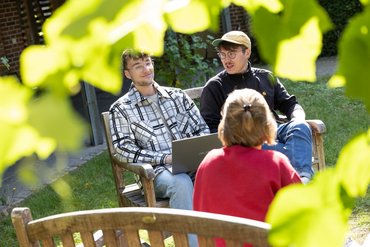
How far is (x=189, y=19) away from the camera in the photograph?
77 cm

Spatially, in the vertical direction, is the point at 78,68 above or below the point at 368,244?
above

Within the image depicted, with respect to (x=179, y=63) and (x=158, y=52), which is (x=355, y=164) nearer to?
(x=158, y=52)

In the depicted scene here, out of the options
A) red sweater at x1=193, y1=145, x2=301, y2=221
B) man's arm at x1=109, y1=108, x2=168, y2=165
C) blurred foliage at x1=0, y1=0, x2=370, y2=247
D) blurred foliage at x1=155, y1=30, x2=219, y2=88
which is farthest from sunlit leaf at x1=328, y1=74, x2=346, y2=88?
blurred foliage at x1=155, y1=30, x2=219, y2=88

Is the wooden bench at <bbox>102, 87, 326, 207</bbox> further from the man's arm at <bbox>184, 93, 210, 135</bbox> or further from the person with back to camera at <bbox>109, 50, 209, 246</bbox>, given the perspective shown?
the man's arm at <bbox>184, 93, 210, 135</bbox>

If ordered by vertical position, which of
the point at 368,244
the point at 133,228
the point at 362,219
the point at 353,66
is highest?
the point at 353,66

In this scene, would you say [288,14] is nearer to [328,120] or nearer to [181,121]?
[181,121]

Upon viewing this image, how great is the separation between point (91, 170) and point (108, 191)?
0.98m

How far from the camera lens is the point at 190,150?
4297 mm

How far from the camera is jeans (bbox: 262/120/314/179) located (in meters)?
4.43

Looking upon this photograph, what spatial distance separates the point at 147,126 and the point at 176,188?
498 mm

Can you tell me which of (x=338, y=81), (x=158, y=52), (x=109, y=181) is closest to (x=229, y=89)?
(x=109, y=181)

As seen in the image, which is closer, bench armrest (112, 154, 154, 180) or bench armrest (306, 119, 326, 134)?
bench armrest (112, 154, 154, 180)

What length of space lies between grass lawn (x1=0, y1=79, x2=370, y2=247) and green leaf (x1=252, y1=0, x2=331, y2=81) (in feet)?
12.9

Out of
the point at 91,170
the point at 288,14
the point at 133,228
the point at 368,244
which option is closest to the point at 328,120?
the point at 91,170
